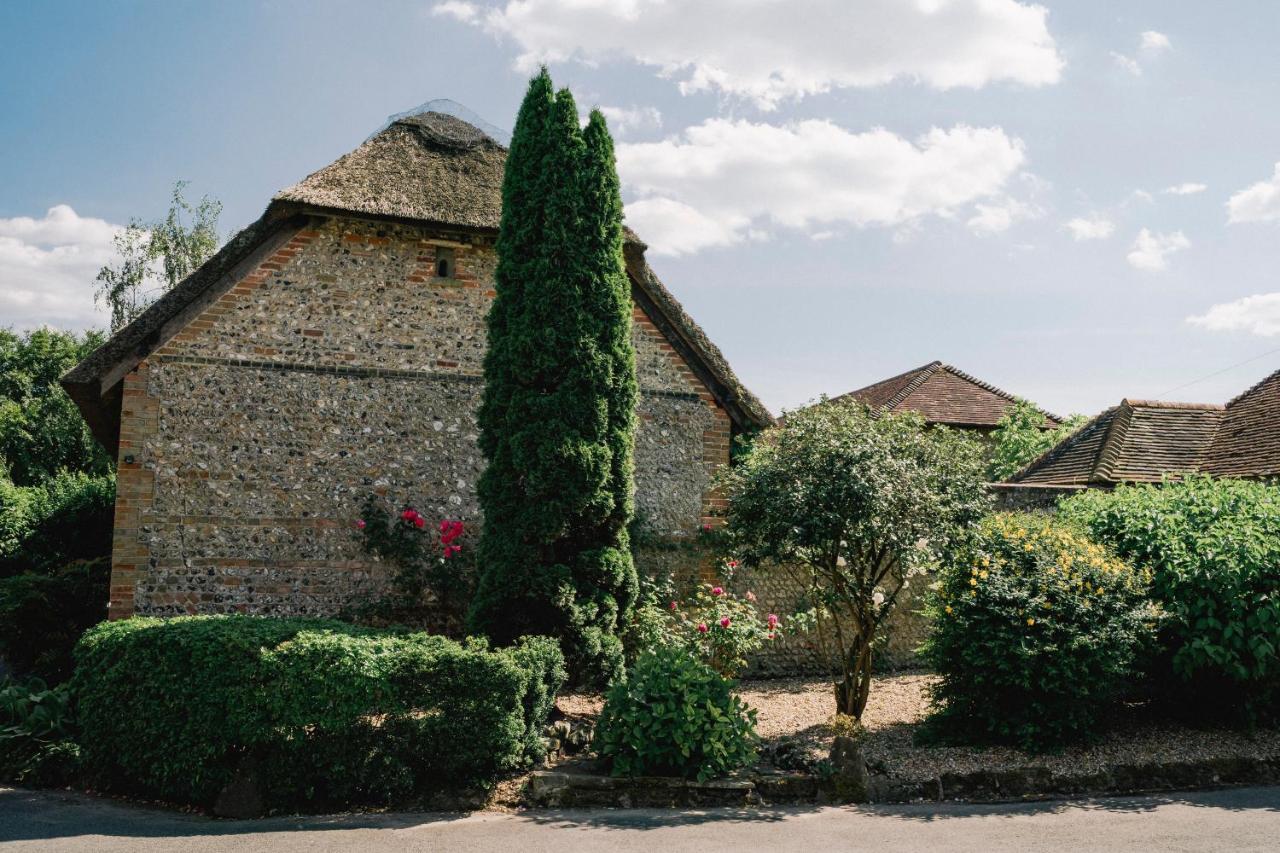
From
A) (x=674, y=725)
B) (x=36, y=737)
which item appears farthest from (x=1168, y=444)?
(x=36, y=737)

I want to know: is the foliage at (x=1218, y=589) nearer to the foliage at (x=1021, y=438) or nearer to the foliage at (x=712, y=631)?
the foliage at (x=712, y=631)

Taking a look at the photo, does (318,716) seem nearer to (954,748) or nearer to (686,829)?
(686,829)

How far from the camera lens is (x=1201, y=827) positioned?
6.38 meters

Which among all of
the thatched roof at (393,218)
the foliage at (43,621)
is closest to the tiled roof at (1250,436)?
the thatched roof at (393,218)

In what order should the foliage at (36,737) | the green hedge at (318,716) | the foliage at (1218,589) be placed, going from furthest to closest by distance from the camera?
the foliage at (1218,589) → the foliage at (36,737) → the green hedge at (318,716)

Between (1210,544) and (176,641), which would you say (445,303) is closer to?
(176,641)

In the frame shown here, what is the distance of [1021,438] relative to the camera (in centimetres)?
2173

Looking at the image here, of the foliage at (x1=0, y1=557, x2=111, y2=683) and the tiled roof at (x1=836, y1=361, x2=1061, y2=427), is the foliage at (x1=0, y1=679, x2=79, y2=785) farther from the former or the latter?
the tiled roof at (x1=836, y1=361, x2=1061, y2=427)

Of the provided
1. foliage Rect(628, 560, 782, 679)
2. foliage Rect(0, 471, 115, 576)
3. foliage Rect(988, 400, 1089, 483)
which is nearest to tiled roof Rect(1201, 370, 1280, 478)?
foliage Rect(988, 400, 1089, 483)

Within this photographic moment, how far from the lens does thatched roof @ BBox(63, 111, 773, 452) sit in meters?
10.3

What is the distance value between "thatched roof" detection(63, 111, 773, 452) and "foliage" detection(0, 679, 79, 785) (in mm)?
3553

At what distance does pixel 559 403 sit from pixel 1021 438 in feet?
54.0

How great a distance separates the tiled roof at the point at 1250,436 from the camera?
15531 mm

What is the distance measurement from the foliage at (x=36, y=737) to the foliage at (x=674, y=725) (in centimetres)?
453
